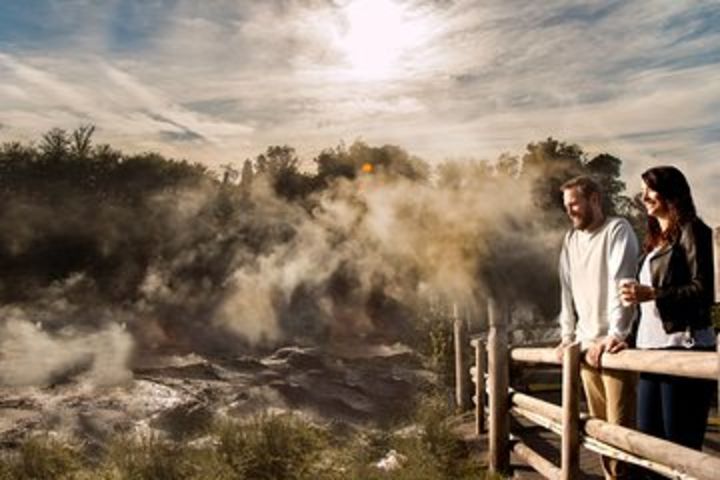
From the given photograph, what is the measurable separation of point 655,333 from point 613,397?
0.75 metres

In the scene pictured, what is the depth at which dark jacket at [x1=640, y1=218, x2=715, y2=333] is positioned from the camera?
3.35 m

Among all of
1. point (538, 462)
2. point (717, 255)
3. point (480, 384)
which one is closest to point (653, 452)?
point (717, 255)

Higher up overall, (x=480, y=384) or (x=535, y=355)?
(x=535, y=355)

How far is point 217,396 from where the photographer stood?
41.4ft

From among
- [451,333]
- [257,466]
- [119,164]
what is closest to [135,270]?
[119,164]

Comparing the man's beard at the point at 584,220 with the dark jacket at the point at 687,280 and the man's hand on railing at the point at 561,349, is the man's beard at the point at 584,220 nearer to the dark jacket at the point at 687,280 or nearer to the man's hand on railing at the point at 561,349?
the dark jacket at the point at 687,280

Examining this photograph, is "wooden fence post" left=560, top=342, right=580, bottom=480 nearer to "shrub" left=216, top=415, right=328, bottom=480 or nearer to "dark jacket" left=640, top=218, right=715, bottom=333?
"dark jacket" left=640, top=218, right=715, bottom=333

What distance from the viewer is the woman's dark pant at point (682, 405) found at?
347 cm

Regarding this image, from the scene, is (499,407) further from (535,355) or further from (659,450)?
(659,450)

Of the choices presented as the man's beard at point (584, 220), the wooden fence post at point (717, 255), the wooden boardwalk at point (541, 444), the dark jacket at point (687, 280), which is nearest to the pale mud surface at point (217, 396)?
the wooden boardwalk at point (541, 444)

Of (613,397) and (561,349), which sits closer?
(613,397)

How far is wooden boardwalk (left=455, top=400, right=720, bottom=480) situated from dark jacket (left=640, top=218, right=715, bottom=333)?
9.37 feet

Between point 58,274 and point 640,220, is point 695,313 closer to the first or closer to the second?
point 640,220

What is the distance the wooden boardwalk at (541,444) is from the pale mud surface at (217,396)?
3.07 meters
